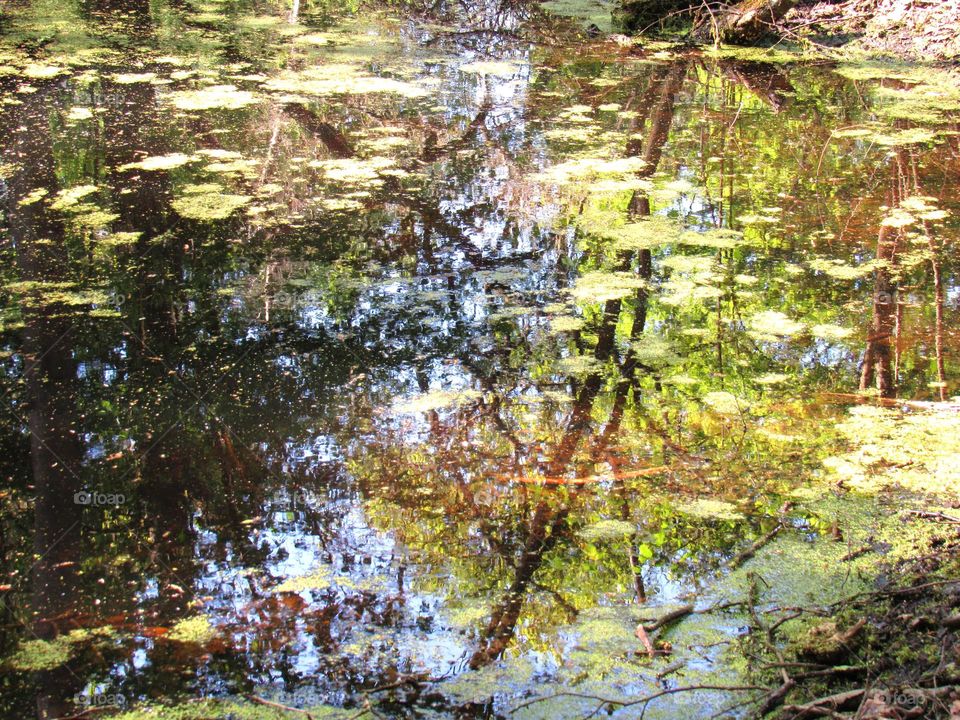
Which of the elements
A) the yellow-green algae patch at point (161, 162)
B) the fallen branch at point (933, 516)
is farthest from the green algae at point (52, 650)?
the yellow-green algae patch at point (161, 162)

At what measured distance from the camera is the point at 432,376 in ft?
11.2

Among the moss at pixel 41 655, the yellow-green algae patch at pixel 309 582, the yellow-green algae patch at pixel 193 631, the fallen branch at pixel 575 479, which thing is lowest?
the moss at pixel 41 655

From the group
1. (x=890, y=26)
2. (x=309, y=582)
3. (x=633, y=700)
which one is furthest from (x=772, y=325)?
(x=890, y=26)

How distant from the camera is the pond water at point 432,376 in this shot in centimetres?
228

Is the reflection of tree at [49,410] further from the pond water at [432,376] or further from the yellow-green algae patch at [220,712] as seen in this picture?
the yellow-green algae patch at [220,712]

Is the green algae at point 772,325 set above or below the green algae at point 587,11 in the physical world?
below

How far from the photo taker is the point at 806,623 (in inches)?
88.7

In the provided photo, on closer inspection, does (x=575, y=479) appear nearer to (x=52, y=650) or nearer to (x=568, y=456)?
(x=568, y=456)

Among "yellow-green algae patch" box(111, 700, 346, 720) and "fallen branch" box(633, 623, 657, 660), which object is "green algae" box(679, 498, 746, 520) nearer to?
"fallen branch" box(633, 623, 657, 660)

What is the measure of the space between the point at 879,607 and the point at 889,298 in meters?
2.19

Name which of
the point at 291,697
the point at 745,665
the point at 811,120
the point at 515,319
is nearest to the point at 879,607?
the point at 745,665

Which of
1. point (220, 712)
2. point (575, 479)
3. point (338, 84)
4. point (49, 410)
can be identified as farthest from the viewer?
point (338, 84)

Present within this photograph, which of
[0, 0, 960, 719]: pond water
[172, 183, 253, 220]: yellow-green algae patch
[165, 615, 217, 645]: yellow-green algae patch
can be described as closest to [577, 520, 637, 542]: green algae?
[0, 0, 960, 719]: pond water

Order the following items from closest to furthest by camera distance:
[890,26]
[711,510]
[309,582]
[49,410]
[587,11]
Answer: [309,582]
[711,510]
[49,410]
[890,26]
[587,11]
